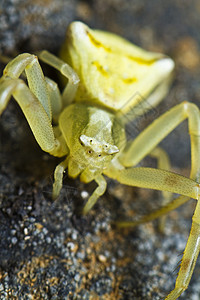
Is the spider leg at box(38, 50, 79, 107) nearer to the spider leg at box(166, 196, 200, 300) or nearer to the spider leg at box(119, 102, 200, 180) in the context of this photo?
the spider leg at box(119, 102, 200, 180)

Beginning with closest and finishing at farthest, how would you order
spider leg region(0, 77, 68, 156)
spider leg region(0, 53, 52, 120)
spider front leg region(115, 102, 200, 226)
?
spider leg region(0, 77, 68, 156), spider leg region(0, 53, 52, 120), spider front leg region(115, 102, 200, 226)

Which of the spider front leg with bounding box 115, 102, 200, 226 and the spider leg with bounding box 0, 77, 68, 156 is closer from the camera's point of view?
the spider leg with bounding box 0, 77, 68, 156

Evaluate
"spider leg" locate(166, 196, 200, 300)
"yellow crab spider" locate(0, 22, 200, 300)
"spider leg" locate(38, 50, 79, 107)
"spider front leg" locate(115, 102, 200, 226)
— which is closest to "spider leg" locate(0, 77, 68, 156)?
"yellow crab spider" locate(0, 22, 200, 300)

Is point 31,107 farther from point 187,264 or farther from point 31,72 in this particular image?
point 187,264

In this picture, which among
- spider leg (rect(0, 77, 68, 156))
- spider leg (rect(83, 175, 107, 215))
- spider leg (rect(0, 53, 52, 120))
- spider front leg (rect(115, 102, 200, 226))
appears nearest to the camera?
spider leg (rect(0, 77, 68, 156))

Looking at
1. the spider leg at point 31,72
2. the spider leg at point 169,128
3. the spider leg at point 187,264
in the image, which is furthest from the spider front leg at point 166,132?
the spider leg at point 31,72

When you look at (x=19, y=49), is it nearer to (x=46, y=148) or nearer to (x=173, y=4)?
(x=46, y=148)

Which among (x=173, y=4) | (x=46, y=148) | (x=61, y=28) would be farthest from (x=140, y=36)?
(x=46, y=148)

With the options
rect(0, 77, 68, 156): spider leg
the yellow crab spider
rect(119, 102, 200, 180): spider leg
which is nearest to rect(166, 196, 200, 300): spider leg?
the yellow crab spider

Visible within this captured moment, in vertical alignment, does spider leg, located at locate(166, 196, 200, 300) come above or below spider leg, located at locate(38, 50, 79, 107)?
below
